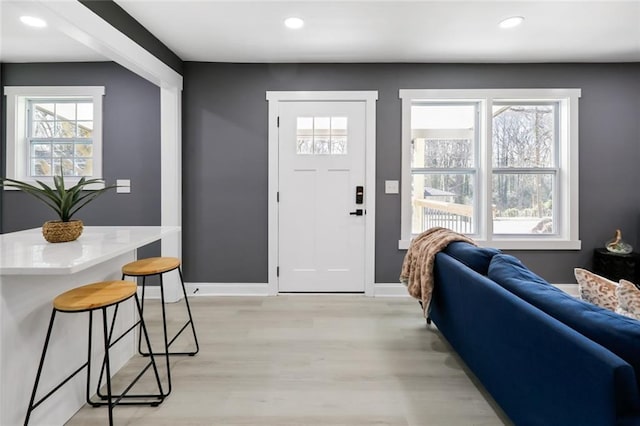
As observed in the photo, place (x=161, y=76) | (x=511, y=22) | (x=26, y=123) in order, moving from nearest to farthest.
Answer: (x=511, y=22) < (x=161, y=76) < (x=26, y=123)

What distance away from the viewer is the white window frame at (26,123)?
11.7ft

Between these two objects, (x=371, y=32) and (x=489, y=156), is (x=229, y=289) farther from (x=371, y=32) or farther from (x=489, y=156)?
(x=489, y=156)

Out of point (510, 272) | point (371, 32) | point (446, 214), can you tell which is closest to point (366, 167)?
point (446, 214)

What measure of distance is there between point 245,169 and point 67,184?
6.40ft

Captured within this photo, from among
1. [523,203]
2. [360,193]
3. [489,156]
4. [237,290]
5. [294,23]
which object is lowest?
[237,290]

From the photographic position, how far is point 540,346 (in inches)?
47.4

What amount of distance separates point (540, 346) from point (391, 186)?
2.53 meters

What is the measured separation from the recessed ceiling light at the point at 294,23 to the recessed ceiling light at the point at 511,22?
168 cm

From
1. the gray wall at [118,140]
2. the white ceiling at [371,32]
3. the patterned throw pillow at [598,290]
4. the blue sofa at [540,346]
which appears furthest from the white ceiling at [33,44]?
the patterned throw pillow at [598,290]

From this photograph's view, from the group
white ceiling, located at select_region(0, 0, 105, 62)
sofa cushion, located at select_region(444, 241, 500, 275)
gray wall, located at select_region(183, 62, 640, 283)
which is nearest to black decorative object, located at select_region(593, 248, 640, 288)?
gray wall, located at select_region(183, 62, 640, 283)

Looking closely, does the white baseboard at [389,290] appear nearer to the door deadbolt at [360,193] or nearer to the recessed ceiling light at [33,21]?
the door deadbolt at [360,193]

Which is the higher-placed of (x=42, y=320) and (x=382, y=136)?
(x=382, y=136)

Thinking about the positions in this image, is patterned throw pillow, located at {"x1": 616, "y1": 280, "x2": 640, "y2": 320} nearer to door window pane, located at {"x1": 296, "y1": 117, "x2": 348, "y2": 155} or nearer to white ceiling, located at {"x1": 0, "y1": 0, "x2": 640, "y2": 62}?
white ceiling, located at {"x1": 0, "y1": 0, "x2": 640, "y2": 62}

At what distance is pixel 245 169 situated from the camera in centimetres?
362
